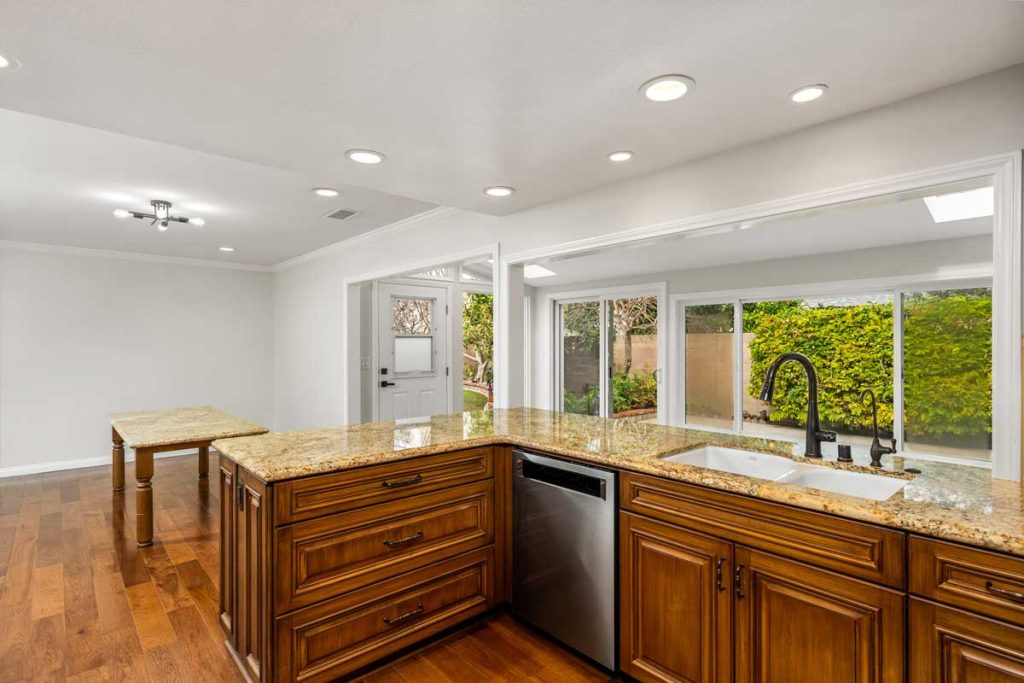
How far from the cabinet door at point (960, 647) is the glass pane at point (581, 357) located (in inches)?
210

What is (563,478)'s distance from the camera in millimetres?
2158

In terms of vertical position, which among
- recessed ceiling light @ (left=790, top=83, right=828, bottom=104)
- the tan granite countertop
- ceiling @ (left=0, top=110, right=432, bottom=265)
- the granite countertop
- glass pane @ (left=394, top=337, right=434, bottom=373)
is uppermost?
ceiling @ (left=0, top=110, right=432, bottom=265)

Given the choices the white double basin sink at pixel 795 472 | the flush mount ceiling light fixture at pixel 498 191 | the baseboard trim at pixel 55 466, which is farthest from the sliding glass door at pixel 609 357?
the baseboard trim at pixel 55 466

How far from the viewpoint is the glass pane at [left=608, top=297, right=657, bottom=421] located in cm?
610

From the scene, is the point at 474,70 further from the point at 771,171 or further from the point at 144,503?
A: the point at 144,503

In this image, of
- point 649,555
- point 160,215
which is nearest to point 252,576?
point 649,555

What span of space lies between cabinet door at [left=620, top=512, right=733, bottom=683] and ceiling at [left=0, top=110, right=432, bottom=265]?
275 cm

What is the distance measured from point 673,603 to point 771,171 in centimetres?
180

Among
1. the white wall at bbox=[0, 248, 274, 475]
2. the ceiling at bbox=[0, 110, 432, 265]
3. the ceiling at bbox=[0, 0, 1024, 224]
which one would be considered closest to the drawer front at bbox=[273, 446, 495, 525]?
the ceiling at bbox=[0, 0, 1024, 224]

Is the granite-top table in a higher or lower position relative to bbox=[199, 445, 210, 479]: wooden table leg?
higher

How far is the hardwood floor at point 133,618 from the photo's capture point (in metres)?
2.05

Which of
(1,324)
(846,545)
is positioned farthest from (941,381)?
(1,324)

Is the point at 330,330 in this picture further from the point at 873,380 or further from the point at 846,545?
the point at 873,380

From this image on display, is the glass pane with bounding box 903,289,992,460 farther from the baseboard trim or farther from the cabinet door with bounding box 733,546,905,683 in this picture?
the baseboard trim
